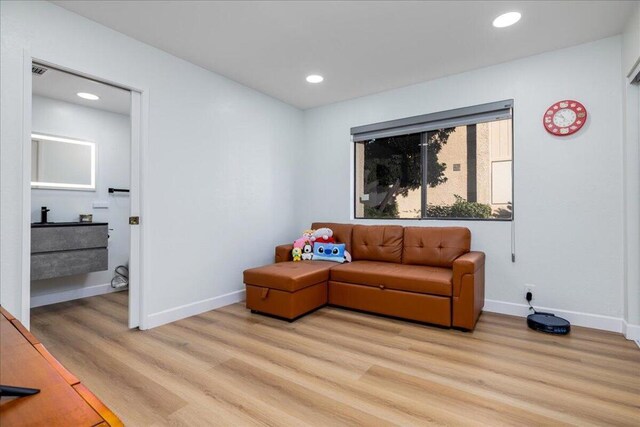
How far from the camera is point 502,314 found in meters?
3.26

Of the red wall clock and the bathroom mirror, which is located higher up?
the red wall clock

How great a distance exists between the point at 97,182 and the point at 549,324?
214 inches

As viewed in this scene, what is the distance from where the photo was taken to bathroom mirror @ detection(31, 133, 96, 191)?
3844mm

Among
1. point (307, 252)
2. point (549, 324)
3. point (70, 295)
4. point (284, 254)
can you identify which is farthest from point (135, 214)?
point (549, 324)

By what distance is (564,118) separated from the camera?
3000mm

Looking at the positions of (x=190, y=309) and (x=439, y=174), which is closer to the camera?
(x=190, y=309)

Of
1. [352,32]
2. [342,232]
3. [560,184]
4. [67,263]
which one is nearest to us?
[352,32]

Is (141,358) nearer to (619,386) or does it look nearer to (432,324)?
(432,324)

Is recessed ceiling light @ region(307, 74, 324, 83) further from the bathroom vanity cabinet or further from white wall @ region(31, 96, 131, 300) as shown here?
the bathroom vanity cabinet

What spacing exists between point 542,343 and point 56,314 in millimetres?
4658

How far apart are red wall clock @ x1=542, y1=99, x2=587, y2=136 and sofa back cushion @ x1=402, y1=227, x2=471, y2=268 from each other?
1.24 meters

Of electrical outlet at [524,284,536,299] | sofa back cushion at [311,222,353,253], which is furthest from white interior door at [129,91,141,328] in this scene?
electrical outlet at [524,284,536,299]

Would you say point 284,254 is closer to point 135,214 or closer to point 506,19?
point 135,214

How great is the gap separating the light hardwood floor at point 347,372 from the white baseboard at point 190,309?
0.36 ft
